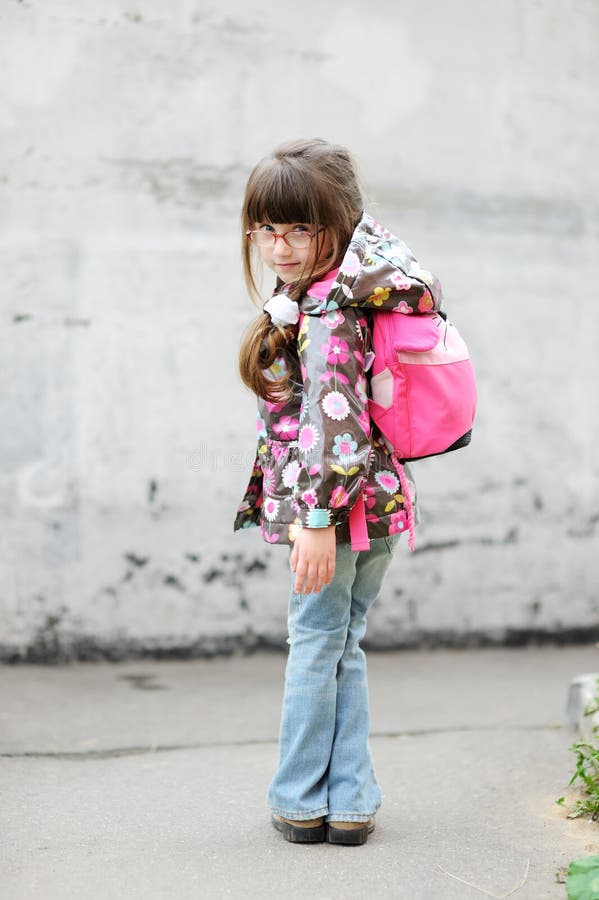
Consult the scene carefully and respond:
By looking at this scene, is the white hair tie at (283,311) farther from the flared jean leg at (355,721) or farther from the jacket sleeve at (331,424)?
the flared jean leg at (355,721)

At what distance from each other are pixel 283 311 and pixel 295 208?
239mm

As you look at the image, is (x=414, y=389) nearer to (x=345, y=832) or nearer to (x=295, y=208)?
(x=295, y=208)

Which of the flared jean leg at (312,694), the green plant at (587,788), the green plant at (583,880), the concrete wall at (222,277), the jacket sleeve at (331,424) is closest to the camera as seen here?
the green plant at (583,880)

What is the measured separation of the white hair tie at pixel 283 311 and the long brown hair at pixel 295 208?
0.02m

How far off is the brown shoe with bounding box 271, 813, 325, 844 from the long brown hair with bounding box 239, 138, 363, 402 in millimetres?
1026

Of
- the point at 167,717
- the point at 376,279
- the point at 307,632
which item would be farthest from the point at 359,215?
the point at 167,717

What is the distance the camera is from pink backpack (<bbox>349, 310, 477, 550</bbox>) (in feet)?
7.94

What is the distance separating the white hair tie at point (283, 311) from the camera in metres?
2.42

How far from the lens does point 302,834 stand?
2596 millimetres

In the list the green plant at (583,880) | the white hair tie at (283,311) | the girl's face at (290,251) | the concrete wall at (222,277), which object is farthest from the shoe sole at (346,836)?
the concrete wall at (222,277)

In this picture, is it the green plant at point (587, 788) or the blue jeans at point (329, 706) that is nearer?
the blue jeans at point (329, 706)

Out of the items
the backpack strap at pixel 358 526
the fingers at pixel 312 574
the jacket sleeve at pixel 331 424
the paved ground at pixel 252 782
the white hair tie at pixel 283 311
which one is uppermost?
the white hair tie at pixel 283 311

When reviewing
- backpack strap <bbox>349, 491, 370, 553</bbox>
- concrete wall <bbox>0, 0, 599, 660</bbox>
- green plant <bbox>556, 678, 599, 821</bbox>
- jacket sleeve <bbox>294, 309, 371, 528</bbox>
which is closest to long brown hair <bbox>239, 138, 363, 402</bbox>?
jacket sleeve <bbox>294, 309, 371, 528</bbox>

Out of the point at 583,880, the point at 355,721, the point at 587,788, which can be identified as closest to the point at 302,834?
the point at 355,721
